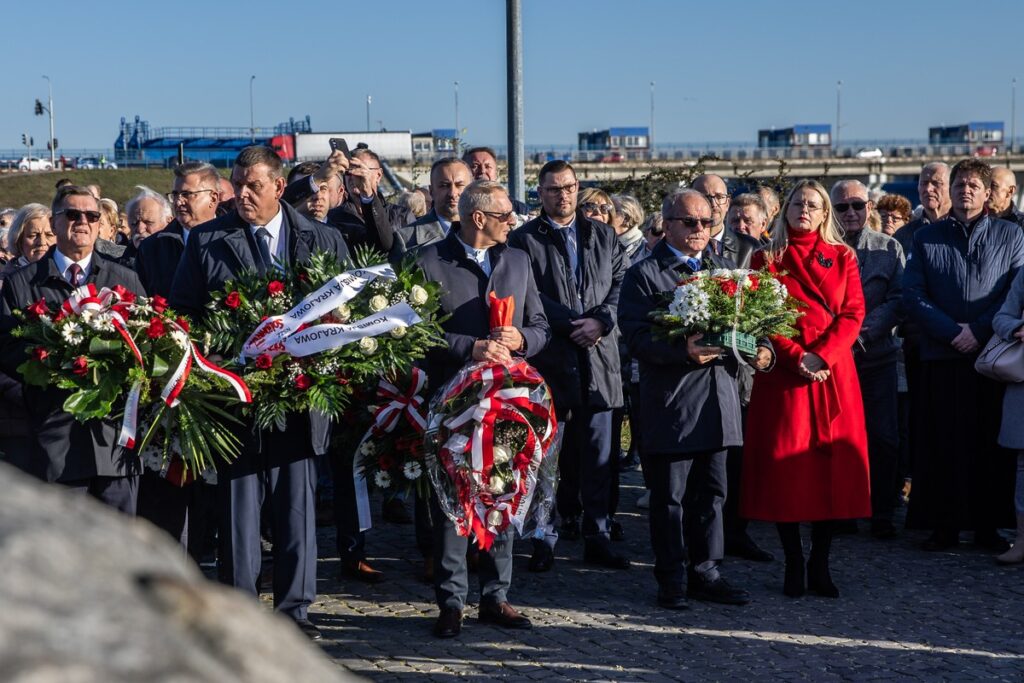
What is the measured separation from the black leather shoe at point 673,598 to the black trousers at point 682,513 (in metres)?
0.03

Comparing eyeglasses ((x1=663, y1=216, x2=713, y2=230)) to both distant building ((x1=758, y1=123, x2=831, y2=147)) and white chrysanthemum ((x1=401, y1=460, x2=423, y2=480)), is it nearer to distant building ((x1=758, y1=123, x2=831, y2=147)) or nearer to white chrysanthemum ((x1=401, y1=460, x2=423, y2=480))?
white chrysanthemum ((x1=401, y1=460, x2=423, y2=480))

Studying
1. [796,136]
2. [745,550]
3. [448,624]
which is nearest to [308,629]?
[448,624]

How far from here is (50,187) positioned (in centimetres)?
7056

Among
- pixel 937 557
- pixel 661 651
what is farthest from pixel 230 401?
pixel 937 557

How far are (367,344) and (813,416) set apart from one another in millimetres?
2756

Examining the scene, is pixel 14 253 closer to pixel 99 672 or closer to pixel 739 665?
pixel 739 665

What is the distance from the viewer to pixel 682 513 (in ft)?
23.6

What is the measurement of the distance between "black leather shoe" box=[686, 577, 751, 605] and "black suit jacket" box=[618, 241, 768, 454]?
747mm

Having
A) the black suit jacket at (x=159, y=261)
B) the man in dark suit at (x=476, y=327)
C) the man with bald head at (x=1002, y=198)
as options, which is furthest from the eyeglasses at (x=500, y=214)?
the man with bald head at (x=1002, y=198)

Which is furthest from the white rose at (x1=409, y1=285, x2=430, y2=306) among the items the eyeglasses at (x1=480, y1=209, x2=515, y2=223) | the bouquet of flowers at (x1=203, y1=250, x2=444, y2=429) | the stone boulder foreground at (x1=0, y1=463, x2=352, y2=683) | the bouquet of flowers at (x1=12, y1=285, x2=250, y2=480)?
the stone boulder foreground at (x1=0, y1=463, x2=352, y2=683)

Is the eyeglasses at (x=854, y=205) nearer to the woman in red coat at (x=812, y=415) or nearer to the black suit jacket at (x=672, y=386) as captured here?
the woman in red coat at (x=812, y=415)

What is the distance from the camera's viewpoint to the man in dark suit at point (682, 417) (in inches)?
275

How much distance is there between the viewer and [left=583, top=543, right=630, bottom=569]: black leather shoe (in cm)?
800

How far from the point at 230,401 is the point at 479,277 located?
1543 mm
